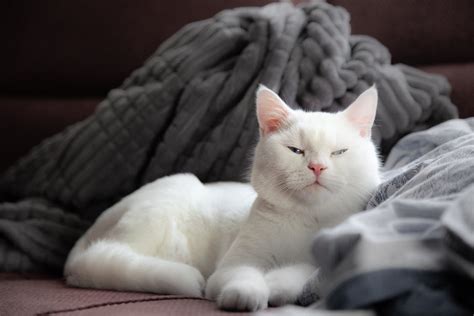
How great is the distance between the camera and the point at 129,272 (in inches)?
46.5

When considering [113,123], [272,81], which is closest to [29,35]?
[113,123]

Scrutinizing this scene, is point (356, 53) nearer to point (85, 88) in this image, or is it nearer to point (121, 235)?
point (121, 235)

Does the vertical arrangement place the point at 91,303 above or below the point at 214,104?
below

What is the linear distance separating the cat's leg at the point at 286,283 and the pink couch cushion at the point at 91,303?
109mm

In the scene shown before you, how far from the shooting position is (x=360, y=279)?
25.2 inches

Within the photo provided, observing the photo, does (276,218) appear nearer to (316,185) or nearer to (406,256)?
(316,185)

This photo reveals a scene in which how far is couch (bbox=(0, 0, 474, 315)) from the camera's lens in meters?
1.95

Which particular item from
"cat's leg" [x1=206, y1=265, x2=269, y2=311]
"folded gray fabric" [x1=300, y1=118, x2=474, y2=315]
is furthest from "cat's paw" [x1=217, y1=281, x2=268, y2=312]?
"folded gray fabric" [x1=300, y1=118, x2=474, y2=315]

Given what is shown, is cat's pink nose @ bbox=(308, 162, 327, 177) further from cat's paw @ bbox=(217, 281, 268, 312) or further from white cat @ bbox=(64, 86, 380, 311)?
cat's paw @ bbox=(217, 281, 268, 312)

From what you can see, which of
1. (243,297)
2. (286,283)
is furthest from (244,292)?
(286,283)

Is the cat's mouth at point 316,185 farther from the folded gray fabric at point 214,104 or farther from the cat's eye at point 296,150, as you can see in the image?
the folded gray fabric at point 214,104

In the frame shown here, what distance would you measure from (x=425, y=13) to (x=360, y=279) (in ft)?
5.11

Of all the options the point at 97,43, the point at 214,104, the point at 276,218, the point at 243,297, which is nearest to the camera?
the point at 243,297

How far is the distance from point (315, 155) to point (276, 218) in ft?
0.56
